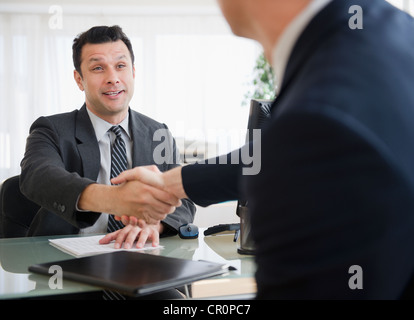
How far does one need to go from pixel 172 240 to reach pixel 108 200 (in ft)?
0.99

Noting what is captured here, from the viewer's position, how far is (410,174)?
0.50 metres

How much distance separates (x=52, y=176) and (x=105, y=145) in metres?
0.49

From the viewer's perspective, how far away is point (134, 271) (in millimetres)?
1093

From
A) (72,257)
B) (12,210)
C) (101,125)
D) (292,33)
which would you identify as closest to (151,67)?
(101,125)

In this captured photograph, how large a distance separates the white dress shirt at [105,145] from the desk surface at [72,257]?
1.11ft

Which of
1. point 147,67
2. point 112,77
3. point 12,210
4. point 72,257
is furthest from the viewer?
point 147,67

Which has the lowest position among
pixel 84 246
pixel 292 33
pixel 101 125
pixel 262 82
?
pixel 84 246

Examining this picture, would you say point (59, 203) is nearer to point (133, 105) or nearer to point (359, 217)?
point (359, 217)

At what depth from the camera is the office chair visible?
2.02 m

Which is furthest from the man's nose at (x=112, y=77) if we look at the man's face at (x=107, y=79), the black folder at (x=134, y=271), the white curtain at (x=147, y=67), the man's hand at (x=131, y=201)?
the white curtain at (x=147, y=67)

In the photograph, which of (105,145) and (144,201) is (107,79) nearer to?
(105,145)

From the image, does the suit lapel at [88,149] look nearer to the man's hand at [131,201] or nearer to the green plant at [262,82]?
the man's hand at [131,201]

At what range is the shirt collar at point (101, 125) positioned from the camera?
2207mm
